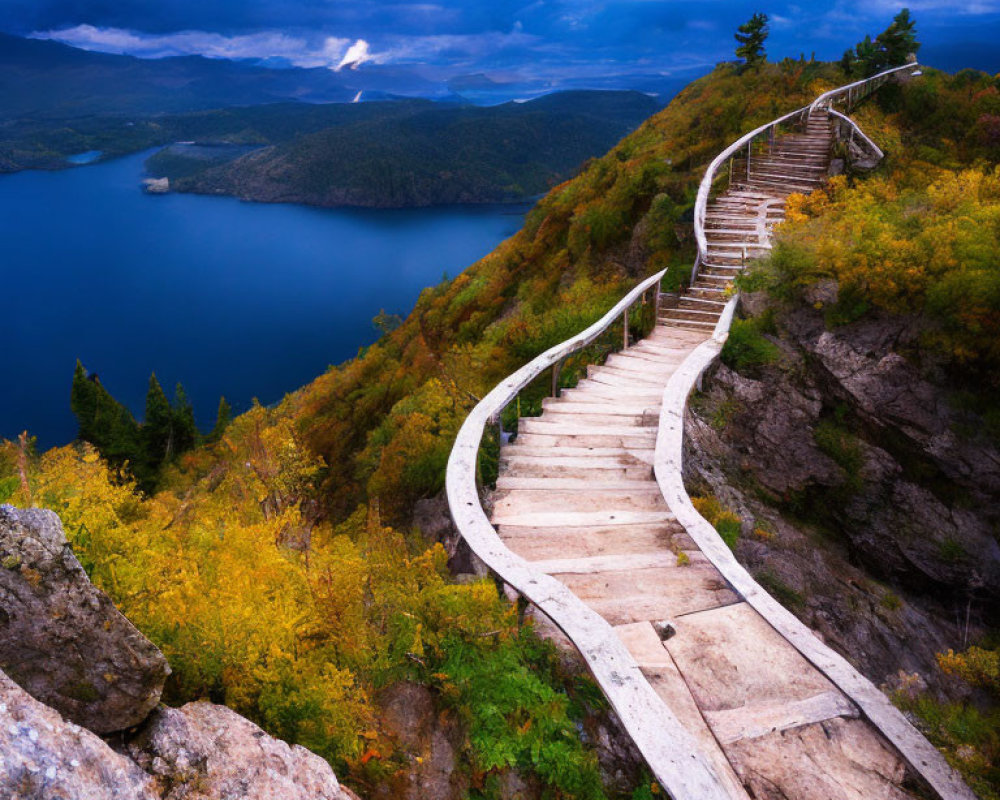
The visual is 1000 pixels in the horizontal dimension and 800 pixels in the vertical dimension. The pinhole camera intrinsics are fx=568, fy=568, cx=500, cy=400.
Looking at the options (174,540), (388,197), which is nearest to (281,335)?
(388,197)

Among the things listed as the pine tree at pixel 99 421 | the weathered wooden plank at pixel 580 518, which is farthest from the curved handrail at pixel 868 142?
the pine tree at pixel 99 421

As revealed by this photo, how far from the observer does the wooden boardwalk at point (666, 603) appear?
3156mm

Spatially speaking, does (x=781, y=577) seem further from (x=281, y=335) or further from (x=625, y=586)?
(x=281, y=335)

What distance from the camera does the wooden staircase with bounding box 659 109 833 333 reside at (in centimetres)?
1155

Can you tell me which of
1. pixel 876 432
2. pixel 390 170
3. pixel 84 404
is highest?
pixel 390 170

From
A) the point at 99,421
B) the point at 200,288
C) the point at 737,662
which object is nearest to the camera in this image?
the point at 737,662

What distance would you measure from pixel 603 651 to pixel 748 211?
45.6ft

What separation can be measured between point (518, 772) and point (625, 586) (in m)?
1.74

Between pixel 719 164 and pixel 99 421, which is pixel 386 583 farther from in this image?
pixel 99 421

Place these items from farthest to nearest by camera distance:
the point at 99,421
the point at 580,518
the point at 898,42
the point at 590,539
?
the point at 99,421
the point at 898,42
the point at 580,518
the point at 590,539

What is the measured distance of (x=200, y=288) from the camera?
11338cm

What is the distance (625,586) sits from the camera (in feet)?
15.0

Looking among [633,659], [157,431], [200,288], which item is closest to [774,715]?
[633,659]

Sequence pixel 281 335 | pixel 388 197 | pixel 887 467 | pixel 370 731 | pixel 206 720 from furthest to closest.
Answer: pixel 388 197, pixel 281 335, pixel 887 467, pixel 370 731, pixel 206 720
